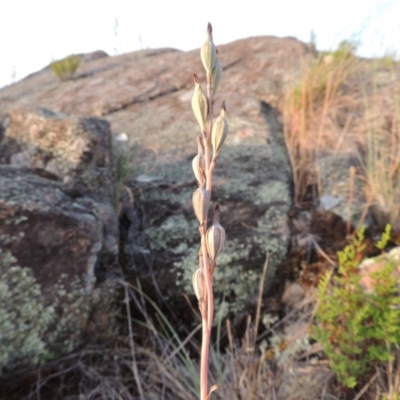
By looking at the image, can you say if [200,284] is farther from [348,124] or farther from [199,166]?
[348,124]

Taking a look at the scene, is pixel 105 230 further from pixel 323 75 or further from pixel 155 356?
pixel 323 75

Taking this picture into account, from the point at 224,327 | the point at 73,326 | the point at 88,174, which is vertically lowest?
the point at 224,327

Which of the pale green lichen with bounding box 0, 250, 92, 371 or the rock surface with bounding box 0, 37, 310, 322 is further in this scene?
the rock surface with bounding box 0, 37, 310, 322

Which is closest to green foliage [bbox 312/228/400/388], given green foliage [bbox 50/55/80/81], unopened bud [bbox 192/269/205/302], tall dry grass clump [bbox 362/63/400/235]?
tall dry grass clump [bbox 362/63/400/235]

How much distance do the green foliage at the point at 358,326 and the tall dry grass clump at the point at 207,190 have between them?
3.40ft

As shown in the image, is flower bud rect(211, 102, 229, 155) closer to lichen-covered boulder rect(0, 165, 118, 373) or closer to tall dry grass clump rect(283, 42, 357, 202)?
lichen-covered boulder rect(0, 165, 118, 373)

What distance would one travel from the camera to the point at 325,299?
1.55m

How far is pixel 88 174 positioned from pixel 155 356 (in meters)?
0.74

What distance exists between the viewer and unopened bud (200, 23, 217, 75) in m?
0.52

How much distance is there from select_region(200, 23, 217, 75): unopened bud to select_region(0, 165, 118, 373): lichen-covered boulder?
1.21 meters

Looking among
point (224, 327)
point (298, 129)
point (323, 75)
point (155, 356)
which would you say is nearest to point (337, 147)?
point (298, 129)

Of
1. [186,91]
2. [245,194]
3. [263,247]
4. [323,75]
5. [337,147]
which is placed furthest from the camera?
[186,91]

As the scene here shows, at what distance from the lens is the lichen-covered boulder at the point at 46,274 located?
5.01 feet

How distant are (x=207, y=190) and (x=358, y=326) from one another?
3.61 feet
